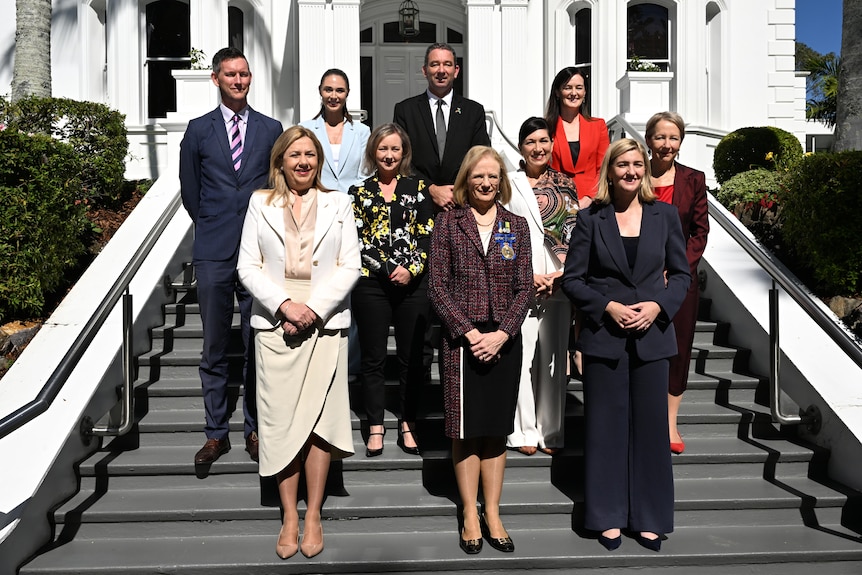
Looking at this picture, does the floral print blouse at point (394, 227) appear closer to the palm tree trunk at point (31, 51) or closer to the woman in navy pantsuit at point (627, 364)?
the woman in navy pantsuit at point (627, 364)

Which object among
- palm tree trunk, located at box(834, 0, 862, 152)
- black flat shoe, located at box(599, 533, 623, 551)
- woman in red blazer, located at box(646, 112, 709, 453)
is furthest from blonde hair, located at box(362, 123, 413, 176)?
palm tree trunk, located at box(834, 0, 862, 152)

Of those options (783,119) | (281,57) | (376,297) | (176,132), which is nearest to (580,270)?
(376,297)

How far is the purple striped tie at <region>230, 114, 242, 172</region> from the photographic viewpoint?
15.5 ft

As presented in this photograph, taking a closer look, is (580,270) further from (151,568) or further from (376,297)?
(151,568)

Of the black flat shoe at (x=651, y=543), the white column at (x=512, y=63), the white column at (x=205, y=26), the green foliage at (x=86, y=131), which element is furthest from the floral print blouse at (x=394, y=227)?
the white column at (x=205, y=26)

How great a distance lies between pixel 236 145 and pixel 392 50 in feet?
31.4

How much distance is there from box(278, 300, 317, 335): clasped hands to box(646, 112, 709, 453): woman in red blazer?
2.44m

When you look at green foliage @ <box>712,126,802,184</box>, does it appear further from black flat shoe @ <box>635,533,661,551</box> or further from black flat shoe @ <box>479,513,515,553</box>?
black flat shoe @ <box>479,513,515,553</box>

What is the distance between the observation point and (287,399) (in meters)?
4.01

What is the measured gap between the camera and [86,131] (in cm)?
871

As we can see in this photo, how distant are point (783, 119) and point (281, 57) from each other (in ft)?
30.3

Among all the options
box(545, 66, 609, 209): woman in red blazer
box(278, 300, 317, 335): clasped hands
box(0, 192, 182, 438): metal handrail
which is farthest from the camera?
box(545, 66, 609, 209): woman in red blazer

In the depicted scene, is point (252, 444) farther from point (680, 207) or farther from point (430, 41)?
point (430, 41)

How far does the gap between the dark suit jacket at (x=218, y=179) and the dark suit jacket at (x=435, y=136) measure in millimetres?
1100
